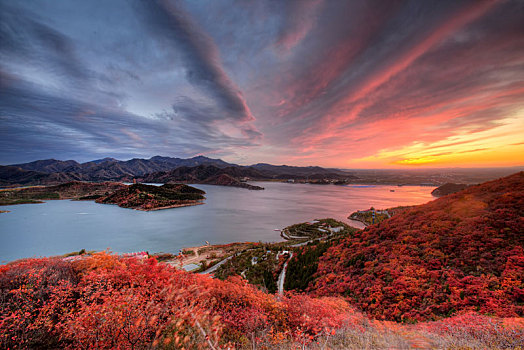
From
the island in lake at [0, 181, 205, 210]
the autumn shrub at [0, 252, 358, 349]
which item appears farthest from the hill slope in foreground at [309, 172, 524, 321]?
the island in lake at [0, 181, 205, 210]

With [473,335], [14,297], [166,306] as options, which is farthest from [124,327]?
[473,335]

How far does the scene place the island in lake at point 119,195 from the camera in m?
72.1

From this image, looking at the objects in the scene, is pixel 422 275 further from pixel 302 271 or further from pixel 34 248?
pixel 34 248

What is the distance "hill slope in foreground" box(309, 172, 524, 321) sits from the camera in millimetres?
6473

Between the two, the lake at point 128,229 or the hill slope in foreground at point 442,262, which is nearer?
the hill slope in foreground at point 442,262

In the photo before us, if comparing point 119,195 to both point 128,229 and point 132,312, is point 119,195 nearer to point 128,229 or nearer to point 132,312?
point 128,229

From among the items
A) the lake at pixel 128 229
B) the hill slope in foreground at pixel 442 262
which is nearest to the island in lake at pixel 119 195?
the lake at pixel 128 229

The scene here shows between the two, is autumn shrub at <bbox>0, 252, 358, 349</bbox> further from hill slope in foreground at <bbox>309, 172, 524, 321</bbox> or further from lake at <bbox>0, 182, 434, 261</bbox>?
lake at <bbox>0, 182, 434, 261</bbox>

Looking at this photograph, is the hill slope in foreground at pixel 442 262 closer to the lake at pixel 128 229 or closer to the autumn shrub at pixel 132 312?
the autumn shrub at pixel 132 312

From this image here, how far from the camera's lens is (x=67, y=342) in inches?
147

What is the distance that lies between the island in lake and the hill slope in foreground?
7450 centimetres

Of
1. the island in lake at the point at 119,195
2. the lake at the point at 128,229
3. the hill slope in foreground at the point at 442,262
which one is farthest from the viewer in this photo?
the island in lake at the point at 119,195

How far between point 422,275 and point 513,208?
6.88 metres

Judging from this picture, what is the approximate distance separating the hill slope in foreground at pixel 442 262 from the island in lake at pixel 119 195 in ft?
244
